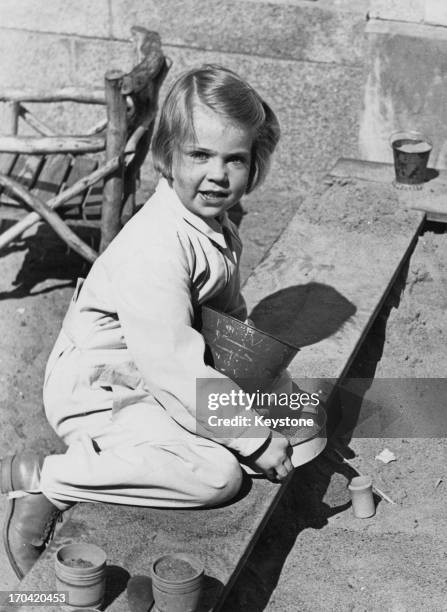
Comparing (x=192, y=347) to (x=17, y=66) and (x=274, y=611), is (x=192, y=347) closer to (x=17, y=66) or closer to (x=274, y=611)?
(x=274, y=611)

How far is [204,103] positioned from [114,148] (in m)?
1.78

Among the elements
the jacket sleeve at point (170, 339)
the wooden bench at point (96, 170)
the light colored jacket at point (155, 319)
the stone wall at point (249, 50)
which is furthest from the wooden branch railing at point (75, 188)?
the jacket sleeve at point (170, 339)

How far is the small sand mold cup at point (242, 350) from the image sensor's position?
2805 millimetres

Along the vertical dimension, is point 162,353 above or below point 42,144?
above

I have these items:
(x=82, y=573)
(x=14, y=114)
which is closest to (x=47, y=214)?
(x=14, y=114)

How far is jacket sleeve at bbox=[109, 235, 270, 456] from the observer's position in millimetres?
2654

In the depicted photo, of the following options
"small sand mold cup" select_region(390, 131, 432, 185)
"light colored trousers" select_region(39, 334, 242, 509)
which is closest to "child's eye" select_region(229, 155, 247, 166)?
A: "light colored trousers" select_region(39, 334, 242, 509)

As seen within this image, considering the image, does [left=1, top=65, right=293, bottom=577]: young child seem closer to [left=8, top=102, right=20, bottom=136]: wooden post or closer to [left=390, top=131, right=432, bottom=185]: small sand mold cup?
[left=390, top=131, right=432, bottom=185]: small sand mold cup

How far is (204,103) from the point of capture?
8.84ft

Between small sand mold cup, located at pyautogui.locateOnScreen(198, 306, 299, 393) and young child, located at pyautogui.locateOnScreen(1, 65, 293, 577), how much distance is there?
9 centimetres

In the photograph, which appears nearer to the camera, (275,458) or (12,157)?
(275,458)

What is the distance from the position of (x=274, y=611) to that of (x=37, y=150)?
7.63 feet

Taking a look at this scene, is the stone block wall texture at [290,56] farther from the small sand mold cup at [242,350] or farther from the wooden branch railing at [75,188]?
the small sand mold cup at [242,350]

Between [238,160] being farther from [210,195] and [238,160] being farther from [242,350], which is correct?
[242,350]
